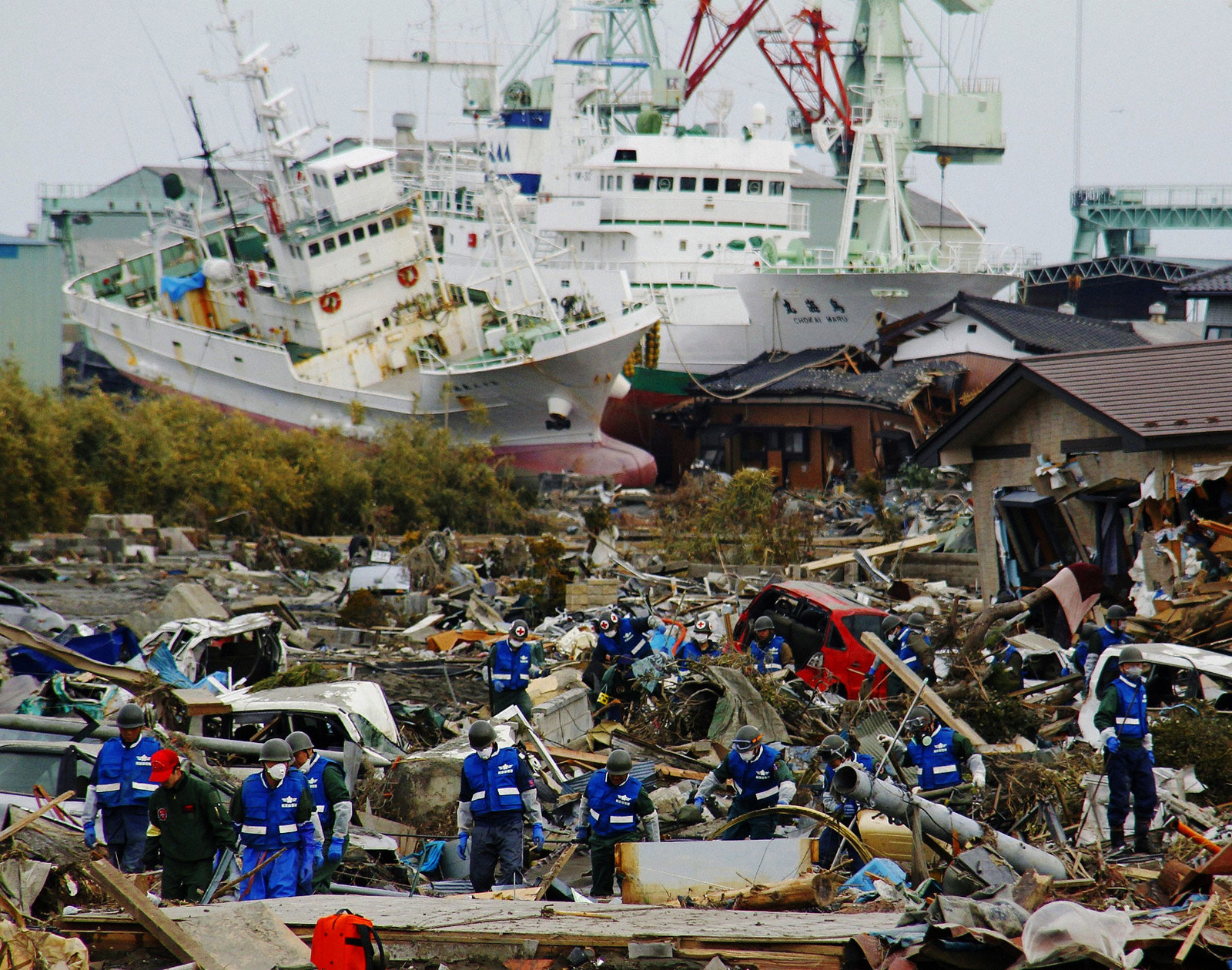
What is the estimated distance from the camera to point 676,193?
42750 mm

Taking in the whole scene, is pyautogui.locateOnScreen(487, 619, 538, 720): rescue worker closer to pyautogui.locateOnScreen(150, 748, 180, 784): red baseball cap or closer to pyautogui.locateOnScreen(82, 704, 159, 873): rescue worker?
pyautogui.locateOnScreen(82, 704, 159, 873): rescue worker

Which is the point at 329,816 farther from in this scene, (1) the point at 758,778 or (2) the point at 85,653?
(2) the point at 85,653

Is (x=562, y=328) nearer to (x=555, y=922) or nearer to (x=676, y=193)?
(x=676, y=193)

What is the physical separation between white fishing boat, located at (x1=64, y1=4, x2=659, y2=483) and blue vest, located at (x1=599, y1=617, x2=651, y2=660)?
23616mm

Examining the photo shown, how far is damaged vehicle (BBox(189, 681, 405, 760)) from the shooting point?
31.0 feet

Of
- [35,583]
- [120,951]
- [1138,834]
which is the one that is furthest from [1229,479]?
[35,583]

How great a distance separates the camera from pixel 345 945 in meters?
5.40

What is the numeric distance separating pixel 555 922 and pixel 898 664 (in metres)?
4.99

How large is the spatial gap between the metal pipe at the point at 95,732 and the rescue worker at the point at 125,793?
1166 millimetres

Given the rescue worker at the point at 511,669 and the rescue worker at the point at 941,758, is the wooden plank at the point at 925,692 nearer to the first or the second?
the rescue worker at the point at 941,758

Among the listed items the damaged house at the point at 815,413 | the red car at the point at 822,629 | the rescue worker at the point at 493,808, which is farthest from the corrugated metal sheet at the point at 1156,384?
the damaged house at the point at 815,413

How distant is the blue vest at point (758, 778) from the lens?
8.23 metres

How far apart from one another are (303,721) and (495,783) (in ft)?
8.23

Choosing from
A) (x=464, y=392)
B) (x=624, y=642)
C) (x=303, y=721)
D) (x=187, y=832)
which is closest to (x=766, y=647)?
(x=624, y=642)
